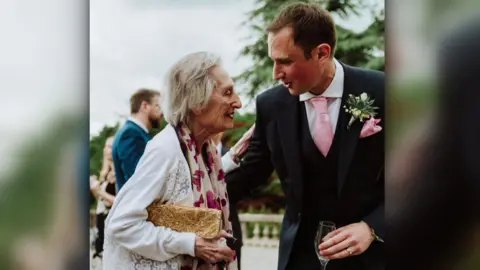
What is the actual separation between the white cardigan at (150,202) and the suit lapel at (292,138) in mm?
224

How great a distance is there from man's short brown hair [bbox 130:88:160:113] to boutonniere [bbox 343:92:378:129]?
730mm

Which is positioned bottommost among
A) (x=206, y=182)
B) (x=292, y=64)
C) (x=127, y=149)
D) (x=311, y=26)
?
(x=206, y=182)

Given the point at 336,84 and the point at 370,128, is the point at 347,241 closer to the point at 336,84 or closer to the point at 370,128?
the point at 370,128

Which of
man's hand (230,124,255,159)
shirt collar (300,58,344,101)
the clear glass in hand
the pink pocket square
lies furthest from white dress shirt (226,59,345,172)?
the clear glass in hand

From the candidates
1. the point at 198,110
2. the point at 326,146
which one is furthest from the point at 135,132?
the point at 326,146

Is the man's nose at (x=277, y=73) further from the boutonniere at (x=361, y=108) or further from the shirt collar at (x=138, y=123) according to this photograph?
the shirt collar at (x=138, y=123)

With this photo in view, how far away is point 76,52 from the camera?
270 cm

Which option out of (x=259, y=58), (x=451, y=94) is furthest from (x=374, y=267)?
(x=259, y=58)

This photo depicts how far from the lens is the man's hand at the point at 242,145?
2.50 m

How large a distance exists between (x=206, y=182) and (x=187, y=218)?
151mm

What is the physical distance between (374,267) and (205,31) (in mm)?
1077

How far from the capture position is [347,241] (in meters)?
2.41

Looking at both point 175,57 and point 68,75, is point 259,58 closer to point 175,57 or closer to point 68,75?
point 175,57

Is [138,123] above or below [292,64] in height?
below
